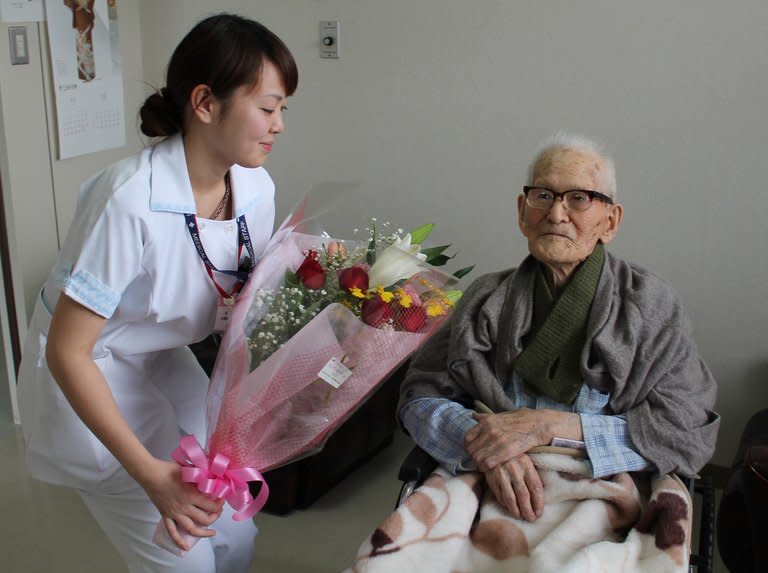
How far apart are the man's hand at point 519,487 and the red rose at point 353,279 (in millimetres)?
543

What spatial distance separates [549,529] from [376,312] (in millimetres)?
606

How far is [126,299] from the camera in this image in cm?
162

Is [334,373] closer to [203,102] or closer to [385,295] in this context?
[385,295]

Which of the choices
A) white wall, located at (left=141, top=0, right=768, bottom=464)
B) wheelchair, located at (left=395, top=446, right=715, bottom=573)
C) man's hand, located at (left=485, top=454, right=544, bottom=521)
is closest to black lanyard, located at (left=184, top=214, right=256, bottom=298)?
wheelchair, located at (left=395, top=446, right=715, bottom=573)

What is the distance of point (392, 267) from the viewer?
160 centimetres

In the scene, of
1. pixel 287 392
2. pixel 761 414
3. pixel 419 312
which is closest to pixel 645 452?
pixel 419 312

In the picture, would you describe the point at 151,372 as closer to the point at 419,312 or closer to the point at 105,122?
the point at 419,312

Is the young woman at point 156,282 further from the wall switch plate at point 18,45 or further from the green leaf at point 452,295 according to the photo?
the wall switch plate at point 18,45

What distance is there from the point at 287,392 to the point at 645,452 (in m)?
0.81

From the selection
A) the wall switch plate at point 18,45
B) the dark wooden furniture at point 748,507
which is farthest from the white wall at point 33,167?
the dark wooden furniture at point 748,507

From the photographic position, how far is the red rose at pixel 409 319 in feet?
5.16

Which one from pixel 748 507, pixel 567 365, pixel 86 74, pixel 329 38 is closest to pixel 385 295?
pixel 567 365

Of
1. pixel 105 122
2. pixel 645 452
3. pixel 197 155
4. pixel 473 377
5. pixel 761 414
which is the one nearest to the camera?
pixel 197 155

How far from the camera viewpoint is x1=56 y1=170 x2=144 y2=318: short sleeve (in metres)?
1.48
